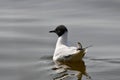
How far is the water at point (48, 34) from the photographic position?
1355 cm

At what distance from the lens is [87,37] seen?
16.0 metres

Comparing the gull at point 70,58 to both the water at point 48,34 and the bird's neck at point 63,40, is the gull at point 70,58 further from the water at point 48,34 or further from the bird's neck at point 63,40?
the bird's neck at point 63,40

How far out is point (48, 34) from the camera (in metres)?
16.7

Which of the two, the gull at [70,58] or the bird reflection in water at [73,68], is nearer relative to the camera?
the bird reflection in water at [73,68]

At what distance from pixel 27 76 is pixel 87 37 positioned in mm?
3329

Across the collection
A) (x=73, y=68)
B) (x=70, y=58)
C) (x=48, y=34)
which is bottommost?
(x=73, y=68)

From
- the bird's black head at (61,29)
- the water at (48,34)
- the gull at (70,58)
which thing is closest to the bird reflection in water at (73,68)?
the gull at (70,58)

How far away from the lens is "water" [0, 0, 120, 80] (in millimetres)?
13547

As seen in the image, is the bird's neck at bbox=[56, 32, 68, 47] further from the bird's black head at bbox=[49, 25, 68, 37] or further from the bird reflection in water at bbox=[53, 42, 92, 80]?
the bird reflection in water at bbox=[53, 42, 92, 80]

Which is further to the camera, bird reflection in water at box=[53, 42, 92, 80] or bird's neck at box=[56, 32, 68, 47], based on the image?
bird's neck at box=[56, 32, 68, 47]

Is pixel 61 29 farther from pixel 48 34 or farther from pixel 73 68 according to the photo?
pixel 73 68

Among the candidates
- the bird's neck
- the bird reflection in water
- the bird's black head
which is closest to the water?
the bird reflection in water

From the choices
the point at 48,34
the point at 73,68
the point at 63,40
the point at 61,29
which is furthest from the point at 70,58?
the point at 48,34

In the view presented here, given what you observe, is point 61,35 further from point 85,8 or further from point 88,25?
point 85,8
